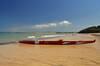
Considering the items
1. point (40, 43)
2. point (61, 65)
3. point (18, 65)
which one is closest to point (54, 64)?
point (61, 65)

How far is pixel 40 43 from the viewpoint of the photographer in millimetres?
7453

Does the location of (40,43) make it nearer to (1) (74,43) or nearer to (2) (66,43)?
(2) (66,43)

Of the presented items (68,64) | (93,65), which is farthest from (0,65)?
(93,65)

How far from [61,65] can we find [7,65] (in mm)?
1507

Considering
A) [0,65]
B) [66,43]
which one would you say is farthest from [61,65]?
[66,43]

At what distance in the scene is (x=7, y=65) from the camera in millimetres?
2523

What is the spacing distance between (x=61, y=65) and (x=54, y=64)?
0.68 feet

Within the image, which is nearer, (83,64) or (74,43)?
(83,64)

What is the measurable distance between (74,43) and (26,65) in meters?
4.98

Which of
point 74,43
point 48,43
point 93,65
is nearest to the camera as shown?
point 93,65

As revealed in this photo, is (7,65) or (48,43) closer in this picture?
(7,65)

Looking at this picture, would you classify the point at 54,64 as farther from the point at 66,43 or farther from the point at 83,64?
the point at 66,43

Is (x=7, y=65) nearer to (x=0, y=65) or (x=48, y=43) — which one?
(x=0, y=65)

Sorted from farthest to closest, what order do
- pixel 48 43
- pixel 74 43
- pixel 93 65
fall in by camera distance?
pixel 48 43 → pixel 74 43 → pixel 93 65
